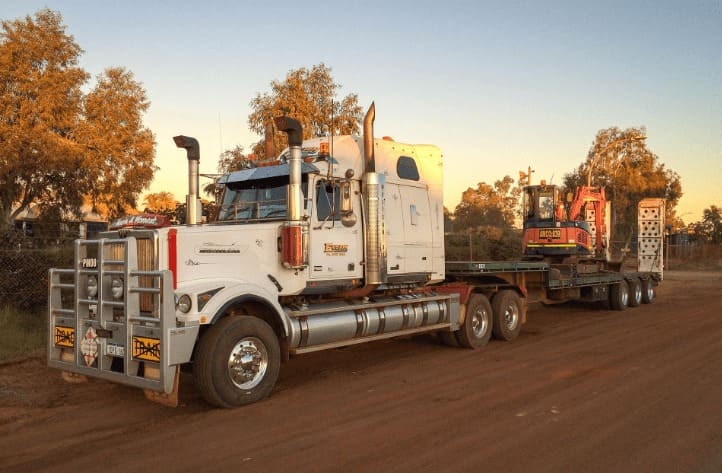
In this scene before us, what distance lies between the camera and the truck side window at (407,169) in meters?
9.70

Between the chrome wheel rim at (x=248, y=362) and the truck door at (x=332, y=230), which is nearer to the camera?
the chrome wheel rim at (x=248, y=362)

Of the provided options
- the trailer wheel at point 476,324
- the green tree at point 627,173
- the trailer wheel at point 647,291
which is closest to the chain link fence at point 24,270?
the trailer wheel at point 476,324

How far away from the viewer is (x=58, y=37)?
2291 cm

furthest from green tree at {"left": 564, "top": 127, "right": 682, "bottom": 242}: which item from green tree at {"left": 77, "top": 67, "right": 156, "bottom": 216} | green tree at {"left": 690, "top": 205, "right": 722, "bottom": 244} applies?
green tree at {"left": 77, "top": 67, "right": 156, "bottom": 216}

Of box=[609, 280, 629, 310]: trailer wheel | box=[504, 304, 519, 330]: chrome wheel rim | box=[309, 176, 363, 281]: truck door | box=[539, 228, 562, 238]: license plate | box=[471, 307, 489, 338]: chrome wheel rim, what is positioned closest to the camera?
box=[309, 176, 363, 281]: truck door

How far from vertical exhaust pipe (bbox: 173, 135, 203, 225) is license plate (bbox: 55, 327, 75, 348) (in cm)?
240

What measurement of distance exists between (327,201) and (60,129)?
18.8 metres

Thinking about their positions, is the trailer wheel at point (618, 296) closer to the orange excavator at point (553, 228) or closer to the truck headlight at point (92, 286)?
the orange excavator at point (553, 228)

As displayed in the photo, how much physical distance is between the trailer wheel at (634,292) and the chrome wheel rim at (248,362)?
1424cm

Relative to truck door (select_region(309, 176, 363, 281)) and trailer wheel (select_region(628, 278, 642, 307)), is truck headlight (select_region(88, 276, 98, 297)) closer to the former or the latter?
truck door (select_region(309, 176, 363, 281))

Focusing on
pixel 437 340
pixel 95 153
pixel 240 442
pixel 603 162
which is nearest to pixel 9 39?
pixel 95 153

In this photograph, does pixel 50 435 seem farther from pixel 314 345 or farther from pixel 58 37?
pixel 58 37

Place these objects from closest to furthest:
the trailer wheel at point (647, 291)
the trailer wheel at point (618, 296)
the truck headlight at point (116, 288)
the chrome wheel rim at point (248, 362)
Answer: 1. the truck headlight at point (116, 288)
2. the chrome wheel rim at point (248, 362)
3. the trailer wheel at point (618, 296)
4. the trailer wheel at point (647, 291)

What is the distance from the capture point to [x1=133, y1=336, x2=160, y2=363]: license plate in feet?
20.4
